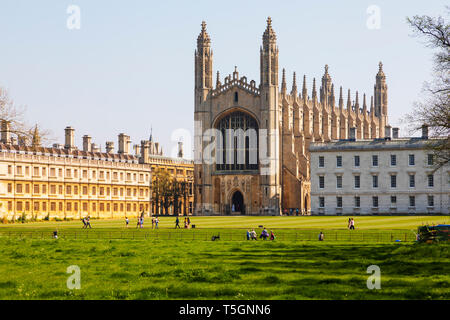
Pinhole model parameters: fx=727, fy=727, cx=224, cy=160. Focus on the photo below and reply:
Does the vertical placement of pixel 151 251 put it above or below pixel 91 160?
below

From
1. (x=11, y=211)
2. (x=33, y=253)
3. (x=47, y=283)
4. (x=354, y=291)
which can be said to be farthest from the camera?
(x=11, y=211)

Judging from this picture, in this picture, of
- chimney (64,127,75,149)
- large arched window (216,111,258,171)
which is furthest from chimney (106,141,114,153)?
large arched window (216,111,258,171)

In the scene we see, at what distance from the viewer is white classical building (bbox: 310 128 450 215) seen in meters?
90.2

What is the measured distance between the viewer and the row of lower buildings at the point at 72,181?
3487 inches

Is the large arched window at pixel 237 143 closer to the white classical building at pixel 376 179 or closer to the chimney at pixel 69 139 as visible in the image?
the white classical building at pixel 376 179

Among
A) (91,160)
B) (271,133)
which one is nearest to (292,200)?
(271,133)

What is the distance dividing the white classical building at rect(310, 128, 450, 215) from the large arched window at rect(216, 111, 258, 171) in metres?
12.7

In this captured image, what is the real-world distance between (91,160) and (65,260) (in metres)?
75.2

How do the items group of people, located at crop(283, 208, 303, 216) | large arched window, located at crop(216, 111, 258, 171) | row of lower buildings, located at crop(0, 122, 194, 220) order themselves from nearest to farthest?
row of lower buildings, located at crop(0, 122, 194, 220), group of people, located at crop(283, 208, 303, 216), large arched window, located at crop(216, 111, 258, 171)

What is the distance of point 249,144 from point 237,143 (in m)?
1.93

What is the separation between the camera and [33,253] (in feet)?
102

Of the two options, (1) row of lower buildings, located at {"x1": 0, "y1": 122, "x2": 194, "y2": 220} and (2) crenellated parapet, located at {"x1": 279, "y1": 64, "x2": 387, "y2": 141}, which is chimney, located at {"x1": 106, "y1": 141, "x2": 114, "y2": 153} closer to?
(1) row of lower buildings, located at {"x1": 0, "y1": 122, "x2": 194, "y2": 220}

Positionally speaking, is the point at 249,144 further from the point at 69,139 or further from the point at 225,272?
the point at 225,272

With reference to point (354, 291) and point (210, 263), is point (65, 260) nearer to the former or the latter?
point (210, 263)
